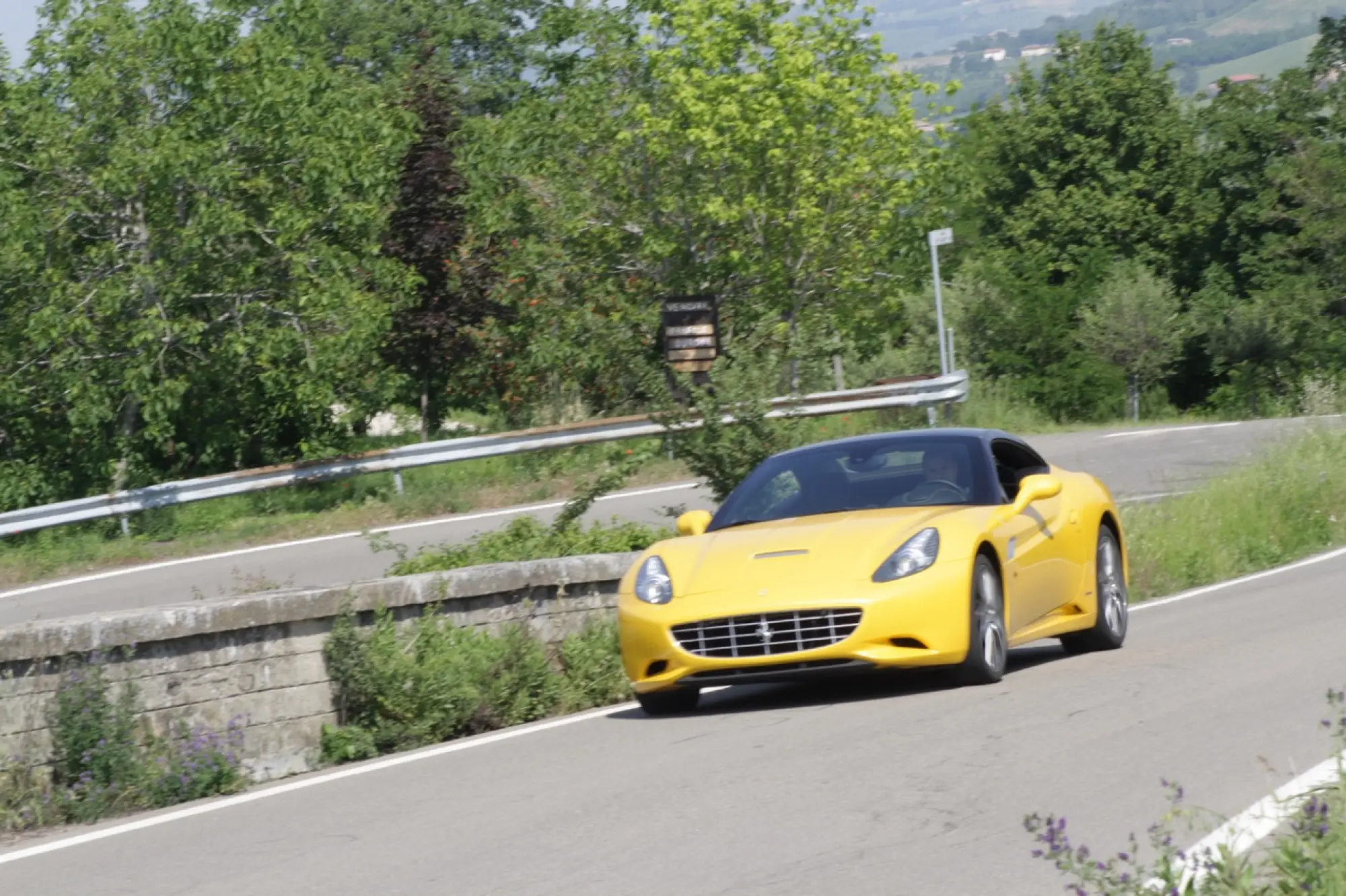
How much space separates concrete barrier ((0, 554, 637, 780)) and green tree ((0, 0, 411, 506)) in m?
15.4

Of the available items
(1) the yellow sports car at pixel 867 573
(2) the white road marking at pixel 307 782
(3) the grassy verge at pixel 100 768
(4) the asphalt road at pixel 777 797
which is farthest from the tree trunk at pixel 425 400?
(3) the grassy verge at pixel 100 768

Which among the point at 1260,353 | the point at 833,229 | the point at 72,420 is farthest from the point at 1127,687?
the point at 1260,353

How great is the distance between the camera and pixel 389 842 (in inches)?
279

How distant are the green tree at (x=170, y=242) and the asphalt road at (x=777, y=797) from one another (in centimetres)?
1623

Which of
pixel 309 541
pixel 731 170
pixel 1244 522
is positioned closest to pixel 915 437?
pixel 1244 522

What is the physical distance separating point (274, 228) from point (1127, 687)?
1861 cm

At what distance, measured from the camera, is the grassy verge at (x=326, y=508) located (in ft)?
74.4

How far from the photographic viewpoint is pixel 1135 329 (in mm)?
53188

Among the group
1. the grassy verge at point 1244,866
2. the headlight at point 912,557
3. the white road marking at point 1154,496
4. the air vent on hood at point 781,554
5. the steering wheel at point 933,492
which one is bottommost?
the white road marking at point 1154,496

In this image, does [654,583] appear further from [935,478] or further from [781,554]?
[935,478]

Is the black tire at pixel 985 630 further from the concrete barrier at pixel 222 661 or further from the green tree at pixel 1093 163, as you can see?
the green tree at pixel 1093 163

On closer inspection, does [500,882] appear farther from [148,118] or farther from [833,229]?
[833,229]

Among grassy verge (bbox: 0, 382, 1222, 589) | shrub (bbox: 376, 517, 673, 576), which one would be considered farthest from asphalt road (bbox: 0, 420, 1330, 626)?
shrub (bbox: 376, 517, 673, 576)

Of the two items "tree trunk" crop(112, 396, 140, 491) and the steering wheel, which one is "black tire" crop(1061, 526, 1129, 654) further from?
"tree trunk" crop(112, 396, 140, 491)
